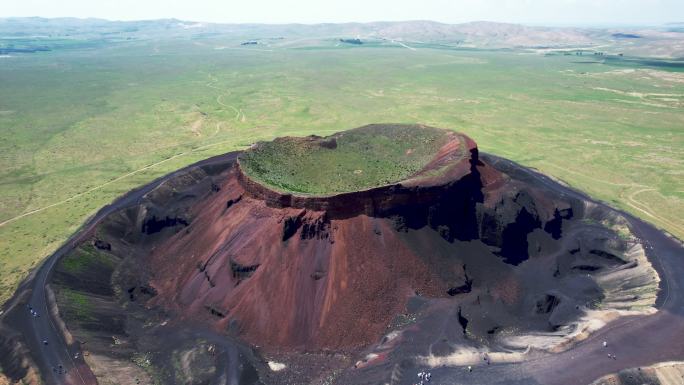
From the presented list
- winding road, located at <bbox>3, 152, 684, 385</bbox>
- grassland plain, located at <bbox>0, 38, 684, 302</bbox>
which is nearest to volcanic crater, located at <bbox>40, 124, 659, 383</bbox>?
winding road, located at <bbox>3, 152, 684, 385</bbox>

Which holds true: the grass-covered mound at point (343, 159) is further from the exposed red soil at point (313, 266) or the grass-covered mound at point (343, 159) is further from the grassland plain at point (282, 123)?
the grassland plain at point (282, 123)

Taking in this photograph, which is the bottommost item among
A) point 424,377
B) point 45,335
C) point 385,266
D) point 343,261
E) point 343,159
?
point 45,335

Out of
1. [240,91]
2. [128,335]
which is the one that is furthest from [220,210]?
[240,91]

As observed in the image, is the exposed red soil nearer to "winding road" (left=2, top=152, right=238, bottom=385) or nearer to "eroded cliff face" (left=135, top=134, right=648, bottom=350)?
"eroded cliff face" (left=135, top=134, right=648, bottom=350)

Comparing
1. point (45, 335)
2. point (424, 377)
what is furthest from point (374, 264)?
point (45, 335)

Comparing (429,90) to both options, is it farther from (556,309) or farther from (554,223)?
(556,309)

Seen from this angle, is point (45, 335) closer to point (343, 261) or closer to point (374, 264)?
point (343, 261)

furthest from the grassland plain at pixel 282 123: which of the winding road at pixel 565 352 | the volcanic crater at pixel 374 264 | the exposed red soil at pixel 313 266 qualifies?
the exposed red soil at pixel 313 266
